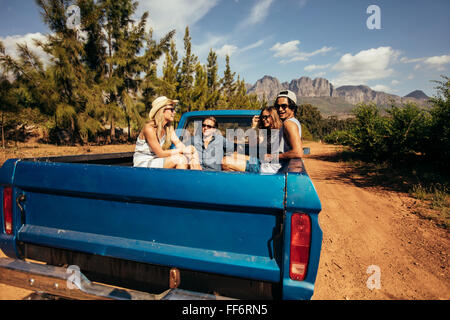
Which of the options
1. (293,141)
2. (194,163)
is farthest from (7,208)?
(293,141)

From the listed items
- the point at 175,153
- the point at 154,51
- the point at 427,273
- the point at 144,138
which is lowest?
the point at 427,273

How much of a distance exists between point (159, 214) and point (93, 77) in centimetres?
1955

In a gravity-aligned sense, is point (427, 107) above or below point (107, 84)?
below

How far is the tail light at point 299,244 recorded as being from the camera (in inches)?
51.3

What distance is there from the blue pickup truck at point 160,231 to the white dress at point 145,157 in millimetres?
1109

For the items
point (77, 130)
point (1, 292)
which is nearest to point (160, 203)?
point (1, 292)

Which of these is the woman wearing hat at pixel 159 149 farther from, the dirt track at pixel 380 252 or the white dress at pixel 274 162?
the dirt track at pixel 380 252

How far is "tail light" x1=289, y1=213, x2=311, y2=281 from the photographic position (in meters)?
1.30

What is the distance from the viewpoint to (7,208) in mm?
1697

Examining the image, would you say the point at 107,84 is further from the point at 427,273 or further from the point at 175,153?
the point at 427,273

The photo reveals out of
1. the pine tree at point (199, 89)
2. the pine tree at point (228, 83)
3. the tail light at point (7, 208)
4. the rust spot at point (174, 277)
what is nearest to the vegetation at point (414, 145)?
the rust spot at point (174, 277)
